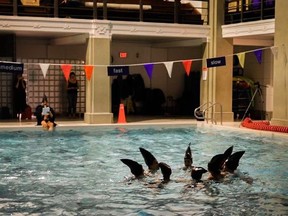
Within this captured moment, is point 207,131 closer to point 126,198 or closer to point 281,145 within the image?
point 281,145

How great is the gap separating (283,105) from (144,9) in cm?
655

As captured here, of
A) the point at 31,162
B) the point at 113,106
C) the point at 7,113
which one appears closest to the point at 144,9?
the point at 113,106

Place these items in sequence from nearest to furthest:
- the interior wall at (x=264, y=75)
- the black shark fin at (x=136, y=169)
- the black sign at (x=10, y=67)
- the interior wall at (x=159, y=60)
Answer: the black shark fin at (x=136, y=169) → the black sign at (x=10, y=67) → the interior wall at (x=264, y=75) → the interior wall at (x=159, y=60)

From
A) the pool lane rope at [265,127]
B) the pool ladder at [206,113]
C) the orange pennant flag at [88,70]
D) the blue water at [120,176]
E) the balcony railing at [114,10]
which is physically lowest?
the blue water at [120,176]

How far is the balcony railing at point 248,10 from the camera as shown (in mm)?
18841

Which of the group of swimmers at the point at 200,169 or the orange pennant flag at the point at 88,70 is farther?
the orange pennant flag at the point at 88,70

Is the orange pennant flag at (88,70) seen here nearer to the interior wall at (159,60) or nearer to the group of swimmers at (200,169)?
the interior wall at (159,60)

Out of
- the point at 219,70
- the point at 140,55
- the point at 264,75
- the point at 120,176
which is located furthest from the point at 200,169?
the point at 140,55

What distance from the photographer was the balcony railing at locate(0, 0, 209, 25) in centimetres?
1845

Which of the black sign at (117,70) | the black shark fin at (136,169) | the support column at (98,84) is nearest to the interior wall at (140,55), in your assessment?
the support column at (98,84)

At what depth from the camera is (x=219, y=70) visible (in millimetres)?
→ 20141

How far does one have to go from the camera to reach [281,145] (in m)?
14.4

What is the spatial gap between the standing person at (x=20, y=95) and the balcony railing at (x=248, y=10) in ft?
26.5

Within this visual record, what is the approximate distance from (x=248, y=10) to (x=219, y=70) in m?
2.45
